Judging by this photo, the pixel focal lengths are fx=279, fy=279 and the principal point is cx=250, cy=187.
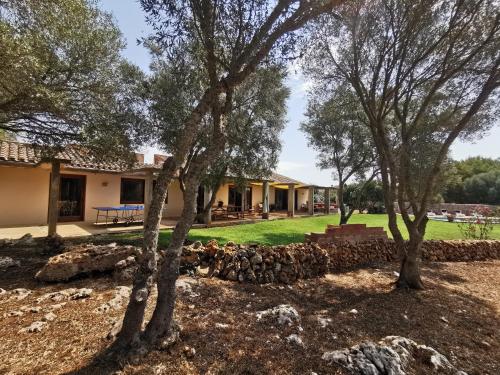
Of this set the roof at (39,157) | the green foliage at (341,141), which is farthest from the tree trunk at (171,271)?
the green foliage at (341,141)

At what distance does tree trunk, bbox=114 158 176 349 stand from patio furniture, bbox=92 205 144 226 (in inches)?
457

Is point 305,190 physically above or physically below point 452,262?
above

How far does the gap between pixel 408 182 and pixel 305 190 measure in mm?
26408

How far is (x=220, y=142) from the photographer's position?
→ 3734 millimetres

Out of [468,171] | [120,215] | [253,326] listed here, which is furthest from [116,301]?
[468,171]

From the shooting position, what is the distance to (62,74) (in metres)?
7.14

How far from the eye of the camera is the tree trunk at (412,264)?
6.41 meters

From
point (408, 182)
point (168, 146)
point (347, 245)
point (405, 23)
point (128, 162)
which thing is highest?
point (405, 23)

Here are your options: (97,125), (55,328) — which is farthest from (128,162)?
(55,328)

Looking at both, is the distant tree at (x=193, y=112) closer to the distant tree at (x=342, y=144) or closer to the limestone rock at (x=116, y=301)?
the limestone rock at (x=116, y=301)

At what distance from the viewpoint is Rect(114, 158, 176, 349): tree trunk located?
310 centimetres

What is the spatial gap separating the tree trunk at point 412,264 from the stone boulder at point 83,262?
6.14 metres

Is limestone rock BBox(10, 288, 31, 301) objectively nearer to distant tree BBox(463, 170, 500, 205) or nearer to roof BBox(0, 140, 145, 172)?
roof BBox(0, 140, 145, 172)

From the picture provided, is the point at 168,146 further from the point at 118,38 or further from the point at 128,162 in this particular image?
the point at 118,38
